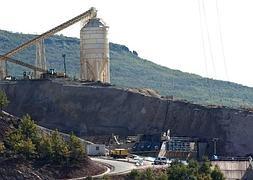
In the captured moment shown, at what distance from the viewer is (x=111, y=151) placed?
133 metres

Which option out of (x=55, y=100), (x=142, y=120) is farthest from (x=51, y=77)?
(x=142, y=120)

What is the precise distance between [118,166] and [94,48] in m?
45.4

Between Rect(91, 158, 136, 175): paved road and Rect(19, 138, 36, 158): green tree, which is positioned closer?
Rect(91, 158, 136, 175): paved road

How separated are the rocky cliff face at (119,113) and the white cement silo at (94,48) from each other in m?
7.68

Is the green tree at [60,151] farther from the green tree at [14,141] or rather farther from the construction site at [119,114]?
the construction site at [119,114]

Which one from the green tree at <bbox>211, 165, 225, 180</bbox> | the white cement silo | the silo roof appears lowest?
the green tree at <bbox>211, 165, 225, 180</bbox>

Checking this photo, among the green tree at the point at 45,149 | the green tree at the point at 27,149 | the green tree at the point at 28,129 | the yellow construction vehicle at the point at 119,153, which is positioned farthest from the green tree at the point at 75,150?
the yellow construction vehicle at the point at 119,153

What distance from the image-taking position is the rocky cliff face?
14475 centimetres

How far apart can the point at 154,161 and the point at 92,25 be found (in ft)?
134

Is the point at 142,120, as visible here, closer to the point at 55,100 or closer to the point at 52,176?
the point at 55,100

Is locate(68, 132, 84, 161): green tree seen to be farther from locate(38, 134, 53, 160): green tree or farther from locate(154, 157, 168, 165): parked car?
locate(154, 157, 168, 165): parked car

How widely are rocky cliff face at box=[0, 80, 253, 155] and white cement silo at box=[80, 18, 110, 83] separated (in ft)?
25.2

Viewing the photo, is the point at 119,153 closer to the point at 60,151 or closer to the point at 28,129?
the point at 28,129

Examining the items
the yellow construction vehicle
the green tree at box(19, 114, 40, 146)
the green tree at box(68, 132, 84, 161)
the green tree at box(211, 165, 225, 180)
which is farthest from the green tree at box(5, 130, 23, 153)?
the green tree at box(211, 165, 225, 180)
